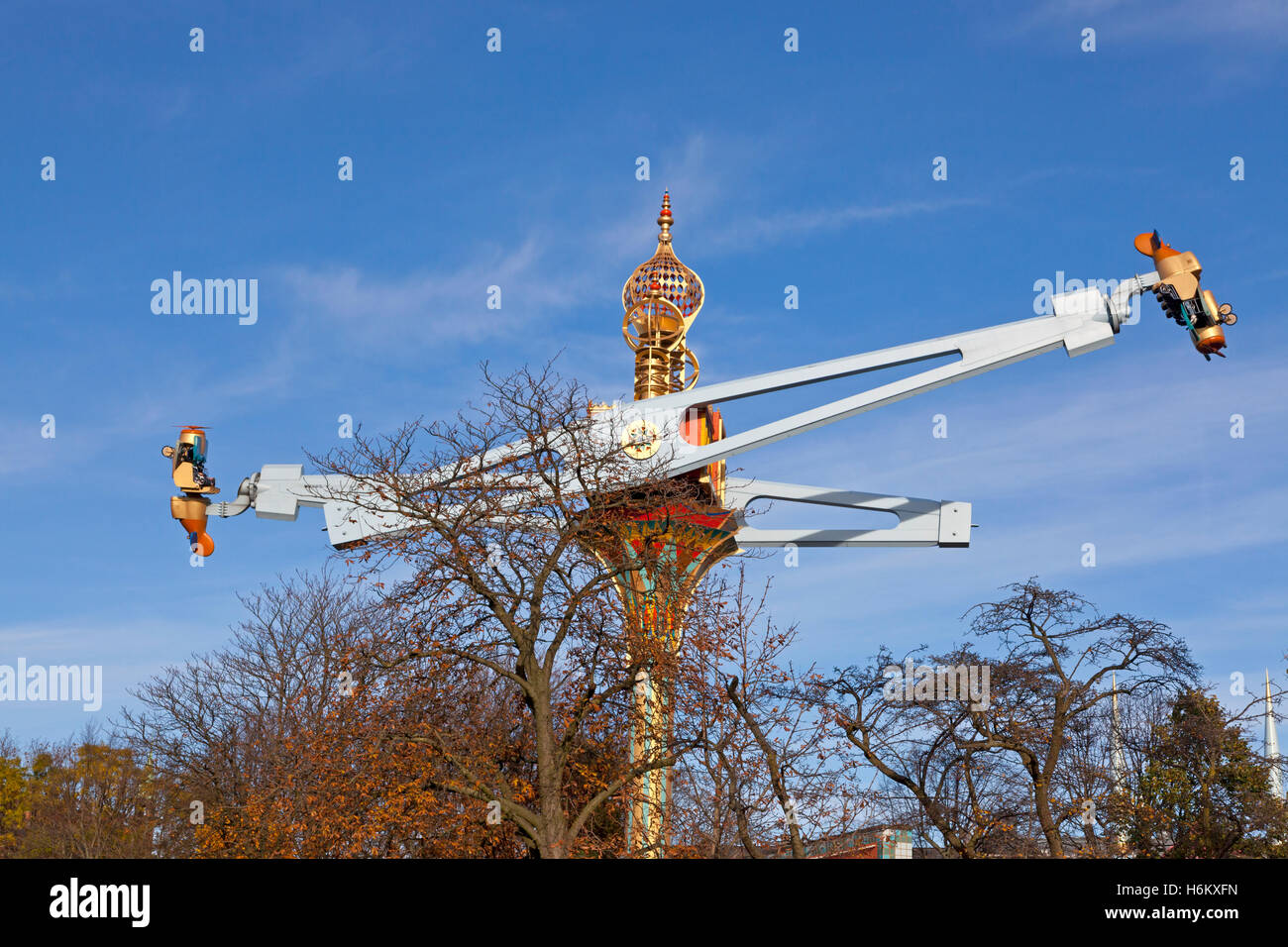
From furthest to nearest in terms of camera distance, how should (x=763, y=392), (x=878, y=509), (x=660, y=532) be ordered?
(x=878, y=509)
(x=763, y=392)
(x=660, y=532)

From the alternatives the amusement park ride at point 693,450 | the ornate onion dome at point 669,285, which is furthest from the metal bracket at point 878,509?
the ornate onion dome at point 669,285

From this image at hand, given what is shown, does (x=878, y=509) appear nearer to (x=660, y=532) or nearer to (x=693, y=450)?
(x=693, y=450)

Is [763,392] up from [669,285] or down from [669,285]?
down

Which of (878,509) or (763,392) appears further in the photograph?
(878,509)

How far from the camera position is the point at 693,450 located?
2323 centimetres

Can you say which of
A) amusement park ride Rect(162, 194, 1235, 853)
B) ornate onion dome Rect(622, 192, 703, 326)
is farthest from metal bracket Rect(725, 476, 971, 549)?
ornate onion dome Rect(622, 192, 703, 326)

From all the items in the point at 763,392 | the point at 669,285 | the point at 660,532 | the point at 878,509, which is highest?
the point at 669,285

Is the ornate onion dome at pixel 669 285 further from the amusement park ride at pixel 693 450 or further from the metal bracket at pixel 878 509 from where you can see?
the metal bracket at pixel 878 509

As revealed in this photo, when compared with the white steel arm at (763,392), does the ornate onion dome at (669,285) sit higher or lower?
higher

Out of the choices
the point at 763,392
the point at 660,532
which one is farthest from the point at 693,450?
the point at 660,532

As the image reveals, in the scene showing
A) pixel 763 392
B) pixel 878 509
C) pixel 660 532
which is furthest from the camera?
pixel 878 509

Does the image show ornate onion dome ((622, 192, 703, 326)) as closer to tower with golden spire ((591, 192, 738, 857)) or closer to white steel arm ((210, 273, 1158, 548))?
tower with golden spire ((591, 192, 738, 857))

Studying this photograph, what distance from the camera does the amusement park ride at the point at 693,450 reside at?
1889cm

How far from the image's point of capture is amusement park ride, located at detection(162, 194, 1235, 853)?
18.9m
